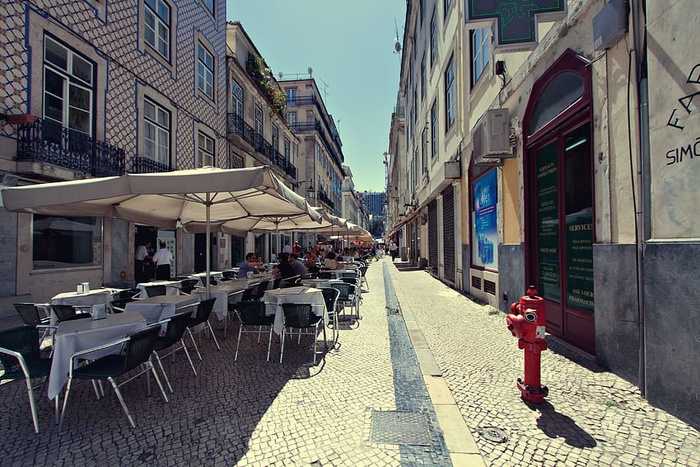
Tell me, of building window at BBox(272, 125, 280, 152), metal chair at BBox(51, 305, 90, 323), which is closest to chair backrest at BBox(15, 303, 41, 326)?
metal chair at BBox(51, 305, 90, 323)

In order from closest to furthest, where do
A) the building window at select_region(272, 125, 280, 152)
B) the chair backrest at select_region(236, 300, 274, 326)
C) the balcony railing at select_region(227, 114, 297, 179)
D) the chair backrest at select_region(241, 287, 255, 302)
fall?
the chair backrest at select_region(236, 300, 274, 326) < the chair backrest at select_region(241, 287, 255, 302) < the balcony railing at select_region(227, 114, 297, 179) < the building window at select_region(272, 125, 280, 152)

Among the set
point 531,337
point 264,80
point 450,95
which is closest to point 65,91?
point 450,95

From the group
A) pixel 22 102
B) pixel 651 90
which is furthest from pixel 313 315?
pixel 22 102

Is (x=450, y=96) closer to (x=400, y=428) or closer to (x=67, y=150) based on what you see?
(x=67, y=150)

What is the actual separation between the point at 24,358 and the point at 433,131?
1660 centimetres

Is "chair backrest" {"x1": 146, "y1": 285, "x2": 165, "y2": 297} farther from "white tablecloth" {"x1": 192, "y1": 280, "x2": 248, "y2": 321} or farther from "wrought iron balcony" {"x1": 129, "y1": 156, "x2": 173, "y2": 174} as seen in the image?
"wrought iron balcony" {"x1": 129, "y1": 156, "x2": 173, "y2": 174}

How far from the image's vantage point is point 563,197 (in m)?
5.19

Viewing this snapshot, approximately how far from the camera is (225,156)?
18094mm

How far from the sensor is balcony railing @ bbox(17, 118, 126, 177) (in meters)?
7.96

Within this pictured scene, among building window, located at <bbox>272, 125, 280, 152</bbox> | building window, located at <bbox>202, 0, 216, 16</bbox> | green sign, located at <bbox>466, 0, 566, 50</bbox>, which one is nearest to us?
green sign, located at <bbox>466, 0, 566, 50</bbox>

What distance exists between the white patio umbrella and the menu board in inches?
155

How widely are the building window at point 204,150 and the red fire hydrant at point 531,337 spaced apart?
15084 millimetres

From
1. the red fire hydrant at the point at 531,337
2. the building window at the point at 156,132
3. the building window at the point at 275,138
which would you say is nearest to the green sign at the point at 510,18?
the red fire hydrant at the point at 531,337

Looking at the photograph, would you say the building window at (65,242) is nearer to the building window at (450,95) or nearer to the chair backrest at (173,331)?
the chair backrest at (173,331)
